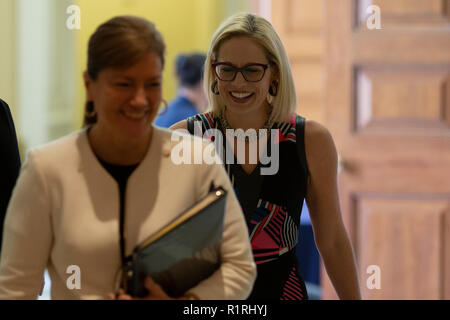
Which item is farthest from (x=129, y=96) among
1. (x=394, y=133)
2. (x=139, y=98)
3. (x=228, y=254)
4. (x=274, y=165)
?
(x=394, y=133)

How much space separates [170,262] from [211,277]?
0.07 meters

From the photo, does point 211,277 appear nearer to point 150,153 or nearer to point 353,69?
point 150,153

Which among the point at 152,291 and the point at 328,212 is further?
the point at 328,212

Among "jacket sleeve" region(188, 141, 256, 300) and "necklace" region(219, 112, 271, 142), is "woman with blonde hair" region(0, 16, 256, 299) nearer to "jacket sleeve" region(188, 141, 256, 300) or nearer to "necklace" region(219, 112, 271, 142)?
"jacket sleeve" region(188, 141, 256, 300)

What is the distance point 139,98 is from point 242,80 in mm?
414

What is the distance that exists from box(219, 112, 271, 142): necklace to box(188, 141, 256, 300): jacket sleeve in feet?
1.32

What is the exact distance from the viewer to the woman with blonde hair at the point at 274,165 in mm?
1358

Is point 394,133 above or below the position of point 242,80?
below

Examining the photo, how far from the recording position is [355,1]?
9.28ft

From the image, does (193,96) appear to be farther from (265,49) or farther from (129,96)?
(129,96)

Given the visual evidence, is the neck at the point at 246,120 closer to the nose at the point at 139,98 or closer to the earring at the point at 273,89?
the earring at the point at 273,89

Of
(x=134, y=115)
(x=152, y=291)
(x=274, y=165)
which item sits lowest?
(x=152, y=291)

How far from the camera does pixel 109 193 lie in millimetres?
979

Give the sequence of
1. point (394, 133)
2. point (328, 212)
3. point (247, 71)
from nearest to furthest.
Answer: point (247, 71) → point (328, 212) → point (394, 133)
